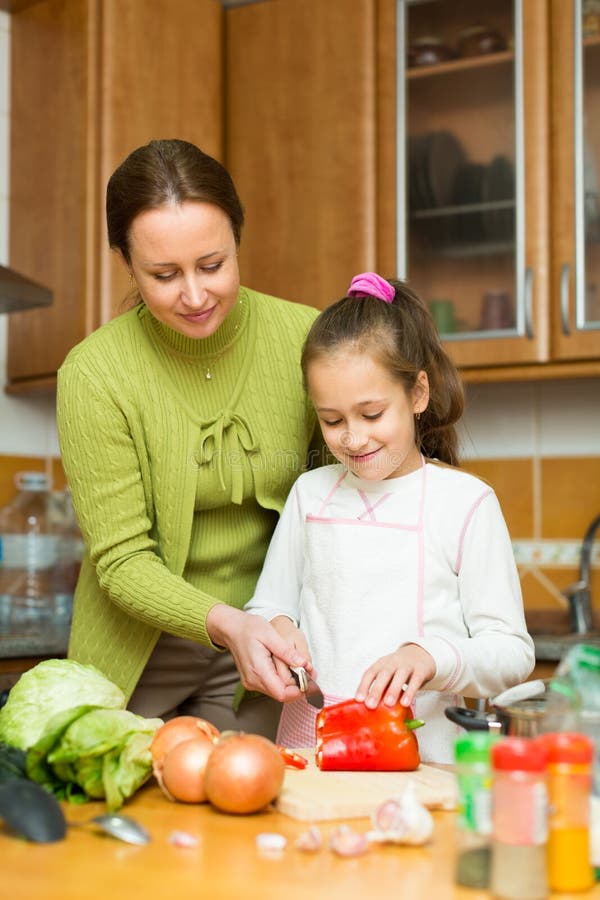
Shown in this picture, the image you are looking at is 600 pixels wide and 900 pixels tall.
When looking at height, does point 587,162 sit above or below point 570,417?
above

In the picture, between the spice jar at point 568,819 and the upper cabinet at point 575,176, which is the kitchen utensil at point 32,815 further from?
the upper cabinet at point 575,176

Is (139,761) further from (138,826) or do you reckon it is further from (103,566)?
(103,566)

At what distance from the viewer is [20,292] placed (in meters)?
2.46

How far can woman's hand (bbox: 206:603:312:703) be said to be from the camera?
1.27 m

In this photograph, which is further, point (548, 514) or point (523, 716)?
point (548, 514)

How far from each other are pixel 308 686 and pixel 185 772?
1.08 ft

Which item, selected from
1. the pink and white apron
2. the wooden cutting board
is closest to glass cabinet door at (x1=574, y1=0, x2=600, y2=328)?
the pink and white apron

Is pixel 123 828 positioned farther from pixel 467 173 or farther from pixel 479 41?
pixel 479 41

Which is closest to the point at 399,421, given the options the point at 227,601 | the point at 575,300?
the point at 227,601

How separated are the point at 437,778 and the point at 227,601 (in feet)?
1.87

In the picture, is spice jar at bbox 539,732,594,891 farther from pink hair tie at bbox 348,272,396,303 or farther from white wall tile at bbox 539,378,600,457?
white wall tile at bbox 539,378,600,457

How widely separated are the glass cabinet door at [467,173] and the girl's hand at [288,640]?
4.06 ft

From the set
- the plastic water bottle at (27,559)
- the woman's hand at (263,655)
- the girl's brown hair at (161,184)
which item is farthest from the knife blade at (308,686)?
the plastic water bottle at (27,559)

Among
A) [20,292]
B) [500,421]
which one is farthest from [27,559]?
[500,421]
